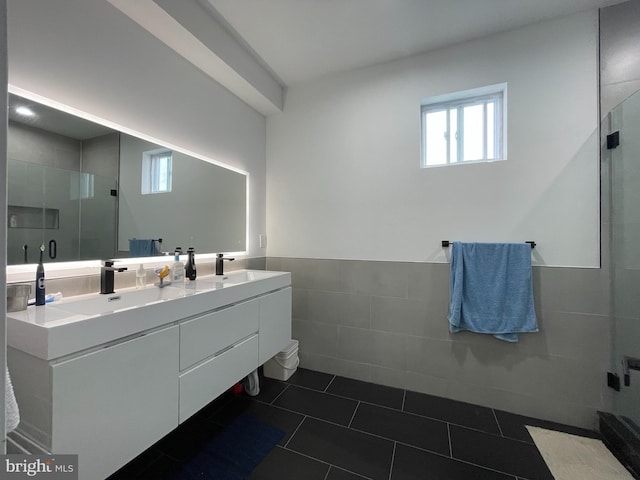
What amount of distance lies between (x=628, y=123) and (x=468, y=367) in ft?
→ 5.93

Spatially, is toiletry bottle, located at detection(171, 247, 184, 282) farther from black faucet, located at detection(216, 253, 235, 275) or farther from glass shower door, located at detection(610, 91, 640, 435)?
glass shower door, located at detection(610, 91, 640, 435)

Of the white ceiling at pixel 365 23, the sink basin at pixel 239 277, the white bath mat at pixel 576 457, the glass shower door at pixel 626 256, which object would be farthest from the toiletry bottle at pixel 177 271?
the glass shower door at pixel 626 256

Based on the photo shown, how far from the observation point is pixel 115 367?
94 cm

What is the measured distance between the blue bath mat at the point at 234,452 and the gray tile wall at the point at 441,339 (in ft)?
2.72

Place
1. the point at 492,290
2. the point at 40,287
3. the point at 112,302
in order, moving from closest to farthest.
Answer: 1. the point at 40,287
2. the point at 112,302
3. the point at 492,290

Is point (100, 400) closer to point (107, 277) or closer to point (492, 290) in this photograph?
point (107, 277)

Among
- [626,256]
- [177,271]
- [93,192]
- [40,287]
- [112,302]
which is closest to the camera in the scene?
[40,287]

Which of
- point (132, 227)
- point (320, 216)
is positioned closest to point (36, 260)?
point (132, 227)

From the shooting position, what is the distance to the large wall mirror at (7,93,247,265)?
43.2 inches

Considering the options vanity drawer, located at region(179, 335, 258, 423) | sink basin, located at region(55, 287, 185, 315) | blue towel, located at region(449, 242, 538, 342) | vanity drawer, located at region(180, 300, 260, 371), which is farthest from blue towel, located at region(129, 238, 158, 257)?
blue towel, located at region(449, 242, 538, 342)

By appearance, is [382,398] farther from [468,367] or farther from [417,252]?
[417,252]

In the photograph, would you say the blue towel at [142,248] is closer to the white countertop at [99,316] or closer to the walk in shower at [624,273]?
the white countertop at [99,316]

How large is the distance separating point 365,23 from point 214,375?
2407 millimetres

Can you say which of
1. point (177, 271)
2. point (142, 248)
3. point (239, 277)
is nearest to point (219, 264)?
point (239, 277)
